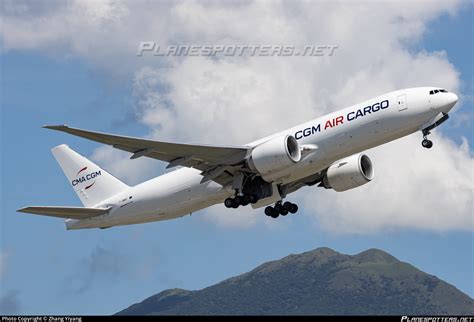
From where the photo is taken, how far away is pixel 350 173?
44031 millimetres

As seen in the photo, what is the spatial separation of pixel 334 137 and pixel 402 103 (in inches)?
130

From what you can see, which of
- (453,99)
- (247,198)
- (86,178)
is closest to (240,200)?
(247,198)

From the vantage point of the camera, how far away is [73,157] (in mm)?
51062

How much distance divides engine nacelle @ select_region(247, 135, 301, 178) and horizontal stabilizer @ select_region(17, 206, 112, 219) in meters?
9.84

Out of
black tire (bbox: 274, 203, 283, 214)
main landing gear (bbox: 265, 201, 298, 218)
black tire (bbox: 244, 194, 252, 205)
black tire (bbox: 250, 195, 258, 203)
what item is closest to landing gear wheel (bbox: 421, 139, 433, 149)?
black tire (bbox: 250, 195, 258, 203)

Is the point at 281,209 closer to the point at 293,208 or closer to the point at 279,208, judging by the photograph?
the point at 279,208

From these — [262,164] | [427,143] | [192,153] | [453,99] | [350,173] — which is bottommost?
[427,143]

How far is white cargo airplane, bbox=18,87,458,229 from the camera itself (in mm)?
38250

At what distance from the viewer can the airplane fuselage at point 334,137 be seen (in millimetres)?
38125

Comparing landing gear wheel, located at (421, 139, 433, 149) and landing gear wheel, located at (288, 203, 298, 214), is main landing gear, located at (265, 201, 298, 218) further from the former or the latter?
landing gear wheel, located at (421, 139, 433, 149)

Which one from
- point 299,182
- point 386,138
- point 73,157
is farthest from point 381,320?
point 73,157

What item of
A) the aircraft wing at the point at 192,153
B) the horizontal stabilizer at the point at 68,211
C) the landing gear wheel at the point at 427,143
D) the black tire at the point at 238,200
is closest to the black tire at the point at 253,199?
the black tire at the point at 238,200

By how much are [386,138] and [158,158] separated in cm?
1046


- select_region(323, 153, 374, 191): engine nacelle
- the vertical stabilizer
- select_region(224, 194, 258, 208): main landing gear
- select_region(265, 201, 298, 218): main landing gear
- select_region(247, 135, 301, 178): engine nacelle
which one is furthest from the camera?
the vertical stabilizer
